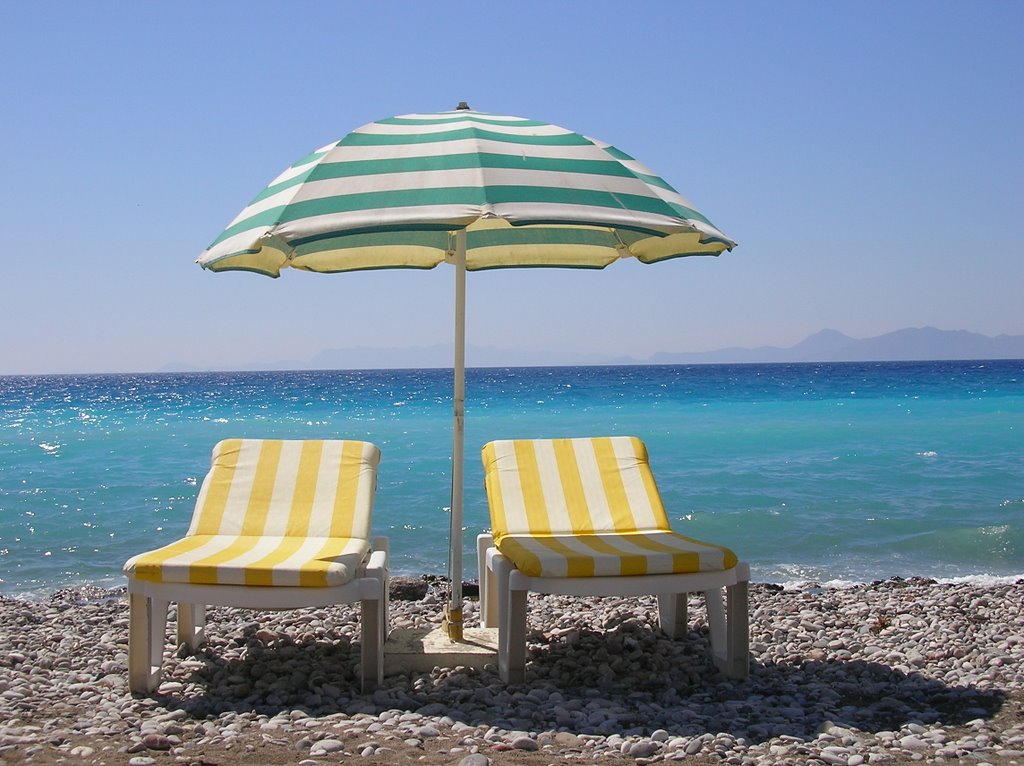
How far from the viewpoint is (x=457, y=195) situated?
349 cm

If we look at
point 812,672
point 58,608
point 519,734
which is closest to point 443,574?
point 58,608

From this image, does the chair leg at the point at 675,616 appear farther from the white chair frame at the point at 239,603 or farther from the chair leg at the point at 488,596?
the white chair frame at the point at 239,603

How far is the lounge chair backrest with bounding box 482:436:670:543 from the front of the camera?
4.80 meters

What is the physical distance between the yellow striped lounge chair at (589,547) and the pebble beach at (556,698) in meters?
0.21

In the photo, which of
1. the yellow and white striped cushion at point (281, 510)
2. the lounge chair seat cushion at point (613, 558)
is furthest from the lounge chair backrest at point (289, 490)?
the lounge chair seat cushion at point (613, 558)

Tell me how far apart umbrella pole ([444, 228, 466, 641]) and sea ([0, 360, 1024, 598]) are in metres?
4.06

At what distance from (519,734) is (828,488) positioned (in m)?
10.2

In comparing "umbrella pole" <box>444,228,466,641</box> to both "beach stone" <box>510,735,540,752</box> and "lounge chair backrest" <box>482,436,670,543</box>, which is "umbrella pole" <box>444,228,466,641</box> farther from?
"beach stone" <box>510,735,540,752</box>

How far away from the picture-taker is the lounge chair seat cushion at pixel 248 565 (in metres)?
3.84

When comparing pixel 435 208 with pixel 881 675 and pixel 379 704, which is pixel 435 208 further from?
pixel 881 675

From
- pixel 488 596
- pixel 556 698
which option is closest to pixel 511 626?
pixel 556 698

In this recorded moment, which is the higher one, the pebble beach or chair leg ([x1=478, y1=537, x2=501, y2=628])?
chair leg ([x1=478, y1=537, x2=501, y2=628])

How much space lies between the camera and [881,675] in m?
4.39

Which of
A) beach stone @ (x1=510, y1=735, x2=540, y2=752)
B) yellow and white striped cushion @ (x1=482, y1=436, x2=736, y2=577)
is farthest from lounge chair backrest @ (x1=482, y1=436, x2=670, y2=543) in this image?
beach stone @ (x1=510, y1=735, x2=540, y2=752)
